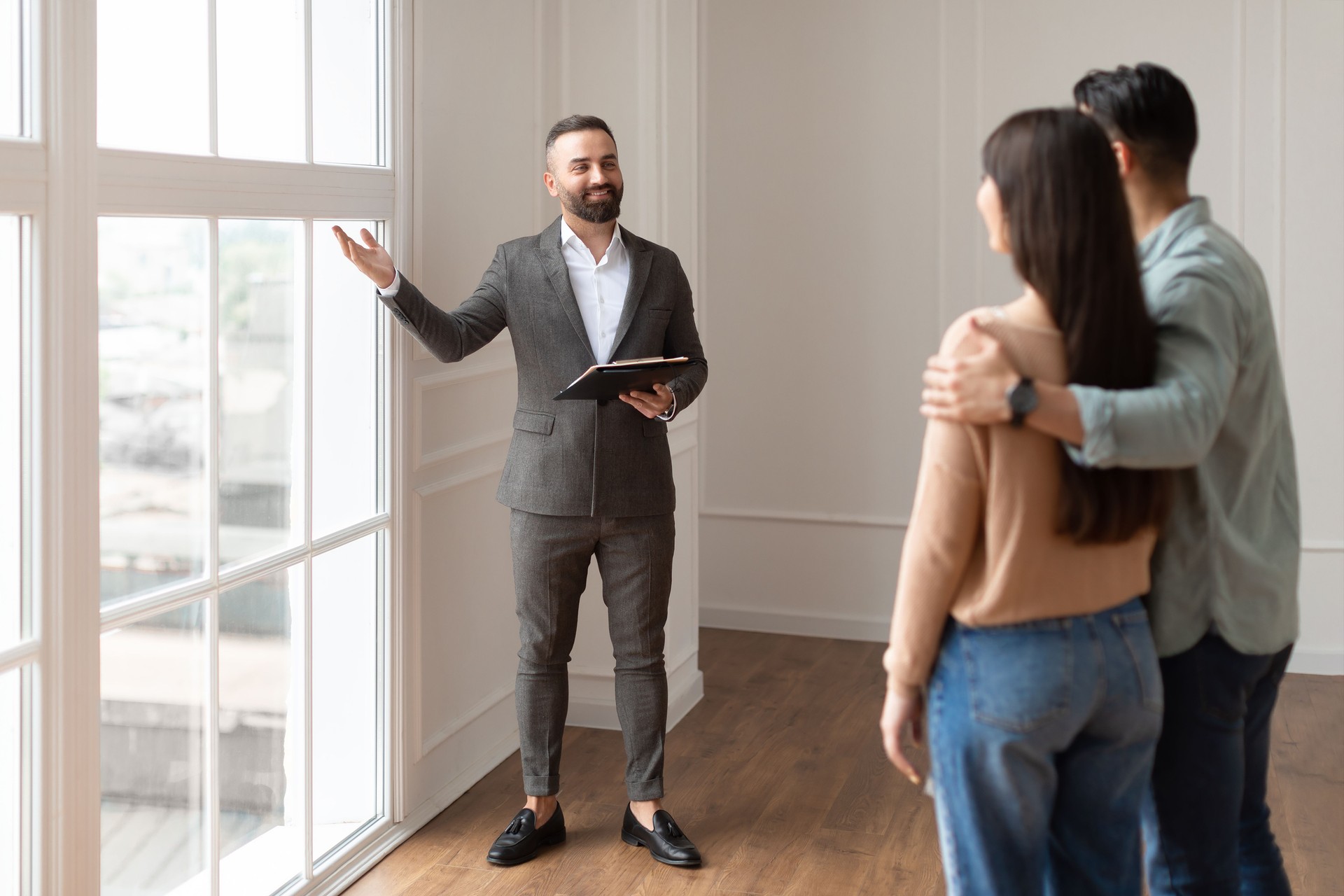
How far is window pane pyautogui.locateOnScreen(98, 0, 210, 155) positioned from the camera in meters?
1.94

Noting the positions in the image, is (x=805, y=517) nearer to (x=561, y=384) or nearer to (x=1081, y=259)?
(x=561, y=384)

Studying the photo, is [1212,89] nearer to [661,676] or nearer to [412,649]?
[661,676]

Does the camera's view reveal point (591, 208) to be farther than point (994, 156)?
Yes

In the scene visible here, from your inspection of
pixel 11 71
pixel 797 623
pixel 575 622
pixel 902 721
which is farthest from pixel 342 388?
pixel 797 623

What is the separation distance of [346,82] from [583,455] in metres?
0.97

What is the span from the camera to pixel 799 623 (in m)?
4.91

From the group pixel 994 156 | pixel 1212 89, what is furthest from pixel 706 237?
pixel 994 156

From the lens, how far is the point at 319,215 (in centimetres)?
254

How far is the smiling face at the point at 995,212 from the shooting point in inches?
55.7

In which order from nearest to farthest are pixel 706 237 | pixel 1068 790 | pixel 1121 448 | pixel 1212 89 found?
1. pixel 1121 448
2. pixel 1068 790
3. pixel 1212 89
4. pixel 706 237

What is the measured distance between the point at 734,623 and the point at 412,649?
224 cm

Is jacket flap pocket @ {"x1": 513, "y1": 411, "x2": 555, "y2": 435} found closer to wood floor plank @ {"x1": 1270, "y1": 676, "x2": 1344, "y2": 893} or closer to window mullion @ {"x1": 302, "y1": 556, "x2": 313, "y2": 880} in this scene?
window mullion @ {"x1": 302, "y1": 556, "x2": 313, "y2": 880}

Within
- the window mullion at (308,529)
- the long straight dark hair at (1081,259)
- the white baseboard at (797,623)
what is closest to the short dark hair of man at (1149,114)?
the long straight dark hair at (1081,259)

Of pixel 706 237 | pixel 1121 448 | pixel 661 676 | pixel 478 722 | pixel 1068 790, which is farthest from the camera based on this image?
pixel 706 237
